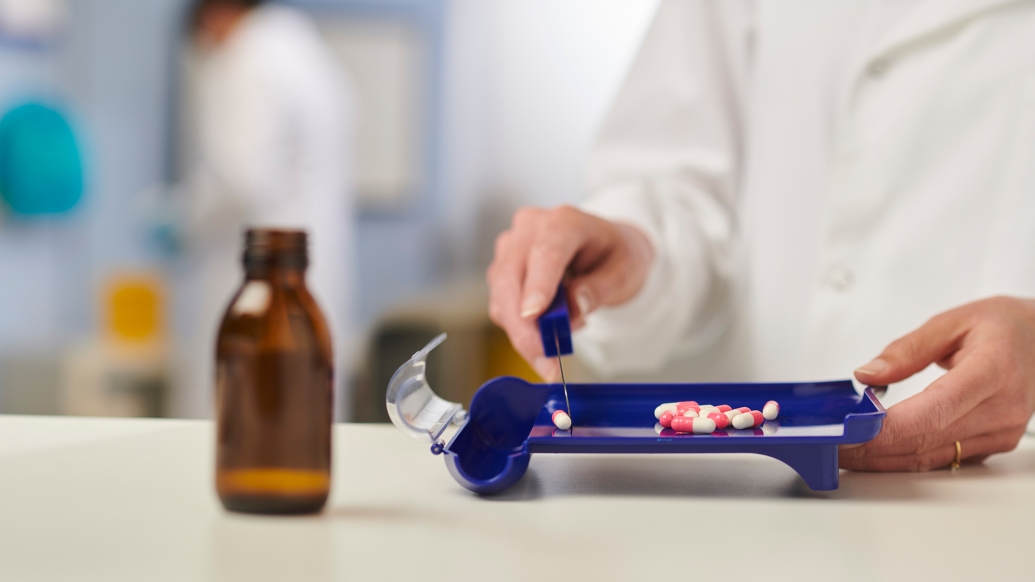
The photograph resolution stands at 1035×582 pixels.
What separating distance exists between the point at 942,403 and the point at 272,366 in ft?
1.41

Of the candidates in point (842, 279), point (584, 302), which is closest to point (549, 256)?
point (584, 302)

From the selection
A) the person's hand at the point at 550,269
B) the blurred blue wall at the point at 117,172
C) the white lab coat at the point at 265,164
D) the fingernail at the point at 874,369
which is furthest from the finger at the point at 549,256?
the blurred blue wall at the point at 117,172

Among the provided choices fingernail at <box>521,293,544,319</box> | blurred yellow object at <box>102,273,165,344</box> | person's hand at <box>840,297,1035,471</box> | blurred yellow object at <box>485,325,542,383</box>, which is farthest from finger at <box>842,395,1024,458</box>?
blurred yellow object at <box>102,273,165,344</box>

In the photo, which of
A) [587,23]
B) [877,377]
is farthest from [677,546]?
[587,23]

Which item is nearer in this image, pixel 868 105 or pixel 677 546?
pixel 677 546

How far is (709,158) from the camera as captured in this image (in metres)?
1.17

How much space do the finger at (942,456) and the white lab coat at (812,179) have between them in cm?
36

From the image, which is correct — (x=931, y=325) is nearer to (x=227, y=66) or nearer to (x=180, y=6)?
(x=227, y=66)

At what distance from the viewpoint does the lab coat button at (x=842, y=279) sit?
102 cm

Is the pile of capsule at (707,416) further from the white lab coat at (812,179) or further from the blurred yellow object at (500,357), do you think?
the blurred yellow object at (500,357)

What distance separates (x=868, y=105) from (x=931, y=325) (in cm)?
45

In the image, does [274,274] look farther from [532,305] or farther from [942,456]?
[942,456]

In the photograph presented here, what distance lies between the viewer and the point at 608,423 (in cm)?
58

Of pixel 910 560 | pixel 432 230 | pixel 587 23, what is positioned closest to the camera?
pixel 910 560
